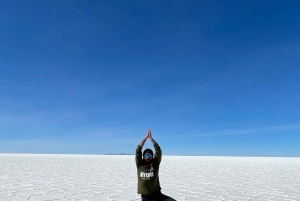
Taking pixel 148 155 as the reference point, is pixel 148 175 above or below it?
below

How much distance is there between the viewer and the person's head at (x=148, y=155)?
3.13 m

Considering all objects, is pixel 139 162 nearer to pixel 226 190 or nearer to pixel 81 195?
pixel 81 195

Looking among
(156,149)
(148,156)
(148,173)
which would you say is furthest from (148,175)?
Result: (156,149)

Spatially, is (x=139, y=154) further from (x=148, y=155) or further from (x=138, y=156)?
(x=148, y=155)

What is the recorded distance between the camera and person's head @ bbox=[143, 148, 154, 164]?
3.13 metres

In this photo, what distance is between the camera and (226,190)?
6016 millimetres

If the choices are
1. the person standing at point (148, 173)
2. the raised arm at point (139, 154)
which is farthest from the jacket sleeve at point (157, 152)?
the raised arm at point (139, 154)

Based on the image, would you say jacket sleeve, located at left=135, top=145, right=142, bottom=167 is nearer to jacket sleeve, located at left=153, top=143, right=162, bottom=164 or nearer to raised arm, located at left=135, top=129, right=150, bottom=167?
raised arm, located at left=135, top=129, right=150, bottom=167

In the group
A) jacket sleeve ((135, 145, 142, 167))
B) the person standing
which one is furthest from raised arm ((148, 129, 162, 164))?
jacket sleeve ((135, 145, 142, 167))

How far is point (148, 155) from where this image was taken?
313cm

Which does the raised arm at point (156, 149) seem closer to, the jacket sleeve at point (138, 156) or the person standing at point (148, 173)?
the person standing at point (148, 173)

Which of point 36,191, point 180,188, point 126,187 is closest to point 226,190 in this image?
point 180,188

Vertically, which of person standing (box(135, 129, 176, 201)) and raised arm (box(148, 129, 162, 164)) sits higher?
raised arm (box(148, 129, 162, 164))

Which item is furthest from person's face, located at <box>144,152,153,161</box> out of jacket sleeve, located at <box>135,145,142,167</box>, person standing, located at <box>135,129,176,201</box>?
jacket sleeve, located at <box>135,145,142,167</box>
